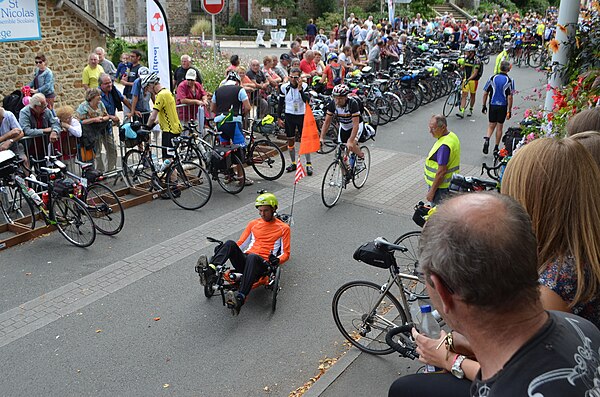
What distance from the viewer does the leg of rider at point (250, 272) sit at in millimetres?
6137

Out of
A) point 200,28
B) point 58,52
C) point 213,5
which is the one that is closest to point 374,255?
point 213,5

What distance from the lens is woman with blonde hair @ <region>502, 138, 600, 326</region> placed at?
2242 mm

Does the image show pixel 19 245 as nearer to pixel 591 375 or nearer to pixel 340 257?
pixel 340 257

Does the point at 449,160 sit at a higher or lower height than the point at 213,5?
lower

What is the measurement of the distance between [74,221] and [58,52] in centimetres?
890

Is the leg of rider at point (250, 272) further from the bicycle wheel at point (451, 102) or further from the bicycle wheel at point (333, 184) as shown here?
the bicycle wheel at point (451, 102)

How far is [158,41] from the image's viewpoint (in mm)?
11039

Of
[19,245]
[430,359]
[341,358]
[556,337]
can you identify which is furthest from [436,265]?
[19,245]

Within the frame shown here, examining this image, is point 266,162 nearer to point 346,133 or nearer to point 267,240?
point 346,133

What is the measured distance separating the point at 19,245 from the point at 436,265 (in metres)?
7.65

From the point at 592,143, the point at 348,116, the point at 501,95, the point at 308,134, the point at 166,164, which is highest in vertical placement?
the point at 592,143

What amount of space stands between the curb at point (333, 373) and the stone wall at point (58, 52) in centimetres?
1226

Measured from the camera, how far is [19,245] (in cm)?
806

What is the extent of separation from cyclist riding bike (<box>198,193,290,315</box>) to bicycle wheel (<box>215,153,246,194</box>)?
3.46 meters
